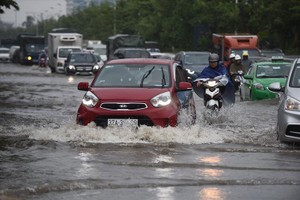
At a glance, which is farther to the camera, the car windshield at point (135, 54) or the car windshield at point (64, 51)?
the car windshield at point (64, 51)

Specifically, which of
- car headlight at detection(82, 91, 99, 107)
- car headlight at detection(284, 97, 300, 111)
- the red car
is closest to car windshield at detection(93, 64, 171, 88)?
the red car

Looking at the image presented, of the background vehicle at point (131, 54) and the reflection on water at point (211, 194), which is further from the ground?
the reflection on water at point (211, 194)

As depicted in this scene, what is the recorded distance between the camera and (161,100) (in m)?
14.2

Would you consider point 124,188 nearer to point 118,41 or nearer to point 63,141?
point 63,141

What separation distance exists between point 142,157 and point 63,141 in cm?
226

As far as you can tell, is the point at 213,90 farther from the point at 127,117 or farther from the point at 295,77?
the point at 127,117

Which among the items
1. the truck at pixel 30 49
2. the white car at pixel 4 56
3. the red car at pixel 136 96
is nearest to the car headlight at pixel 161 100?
the red car at pixel 136 96

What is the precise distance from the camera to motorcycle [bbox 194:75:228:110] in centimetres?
1762

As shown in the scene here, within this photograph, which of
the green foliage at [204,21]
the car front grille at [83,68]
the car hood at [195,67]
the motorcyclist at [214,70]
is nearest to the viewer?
the motorcyclist at [214,70]

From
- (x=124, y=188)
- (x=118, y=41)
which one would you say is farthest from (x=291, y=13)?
(x=124, y=188)

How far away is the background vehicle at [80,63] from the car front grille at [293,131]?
3520 cm

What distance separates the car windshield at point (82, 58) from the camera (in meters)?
49.8

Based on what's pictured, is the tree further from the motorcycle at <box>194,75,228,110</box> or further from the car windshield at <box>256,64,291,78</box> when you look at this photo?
the motorcycle at <box>194,75,228,110</box>

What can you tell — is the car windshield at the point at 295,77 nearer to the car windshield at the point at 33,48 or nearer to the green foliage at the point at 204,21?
the green foliage at the point at 204,21
